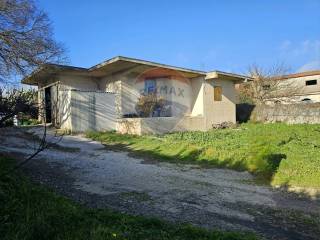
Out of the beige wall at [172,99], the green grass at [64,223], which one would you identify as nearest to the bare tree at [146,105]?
the beige wall at [172,99]

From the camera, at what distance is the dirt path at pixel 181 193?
6.14 m

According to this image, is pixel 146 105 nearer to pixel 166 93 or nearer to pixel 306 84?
pixel 166 93

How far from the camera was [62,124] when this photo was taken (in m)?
18.8

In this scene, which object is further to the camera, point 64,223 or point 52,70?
point 52,70

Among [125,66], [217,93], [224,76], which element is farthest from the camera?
[217,93]

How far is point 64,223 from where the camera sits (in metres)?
4.44

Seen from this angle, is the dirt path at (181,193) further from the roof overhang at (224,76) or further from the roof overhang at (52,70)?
the roof overhang at (224,76)

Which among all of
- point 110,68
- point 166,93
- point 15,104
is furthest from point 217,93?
point 15,104

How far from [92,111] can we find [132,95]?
2844 mm

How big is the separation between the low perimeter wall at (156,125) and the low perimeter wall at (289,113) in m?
6.48

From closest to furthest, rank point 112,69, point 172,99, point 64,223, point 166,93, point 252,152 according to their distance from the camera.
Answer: point 64,223, point 252,152, point 112,69, point 166,93, point 172,99

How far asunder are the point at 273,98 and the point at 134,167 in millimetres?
27621

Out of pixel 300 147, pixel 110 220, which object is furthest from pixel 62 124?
pixel 110 220

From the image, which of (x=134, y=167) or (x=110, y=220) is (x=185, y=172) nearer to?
(x=134, y=167)
